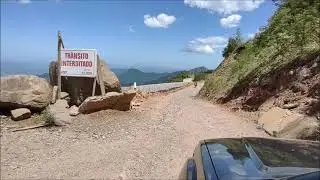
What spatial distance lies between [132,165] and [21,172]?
85.0 inches

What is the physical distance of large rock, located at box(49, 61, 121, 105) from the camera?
15.2 m

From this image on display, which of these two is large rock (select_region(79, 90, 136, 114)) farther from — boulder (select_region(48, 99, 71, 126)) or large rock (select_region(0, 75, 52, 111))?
large rock (select_region(0, 75, 52, 111))

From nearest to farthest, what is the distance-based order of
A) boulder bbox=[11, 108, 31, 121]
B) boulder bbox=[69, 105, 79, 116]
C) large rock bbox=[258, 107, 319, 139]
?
large rock bbox=[258, 107, 319, 139]
boulder bbox=[69, 105, 79, 116]
boulder bbox=[11, 108, 31, 121]

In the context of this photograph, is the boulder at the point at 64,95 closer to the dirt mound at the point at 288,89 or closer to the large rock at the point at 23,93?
the large rock at the point at 23,93

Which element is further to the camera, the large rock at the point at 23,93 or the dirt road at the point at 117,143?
the large rock at the point at 23,93

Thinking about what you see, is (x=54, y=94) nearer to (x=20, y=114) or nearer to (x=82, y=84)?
(x=82, y=84)

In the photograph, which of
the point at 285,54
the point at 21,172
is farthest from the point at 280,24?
the point at 21,172

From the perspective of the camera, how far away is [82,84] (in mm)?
15289

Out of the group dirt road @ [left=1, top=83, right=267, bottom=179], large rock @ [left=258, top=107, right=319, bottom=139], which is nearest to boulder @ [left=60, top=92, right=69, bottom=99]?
dirt road @ [left=1, top=83, right=267, bottom=179]

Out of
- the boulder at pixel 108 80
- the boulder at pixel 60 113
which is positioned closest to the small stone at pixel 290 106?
the boulder at pixel 60 113

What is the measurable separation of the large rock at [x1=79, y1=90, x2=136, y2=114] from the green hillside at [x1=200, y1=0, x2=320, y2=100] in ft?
13.0

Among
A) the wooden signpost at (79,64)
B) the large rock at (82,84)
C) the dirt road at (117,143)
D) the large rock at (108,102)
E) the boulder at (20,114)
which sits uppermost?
the wooden signpost at (79,64)

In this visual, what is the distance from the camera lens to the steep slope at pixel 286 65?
488 inches

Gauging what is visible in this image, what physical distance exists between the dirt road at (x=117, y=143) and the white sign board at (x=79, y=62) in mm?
1761
